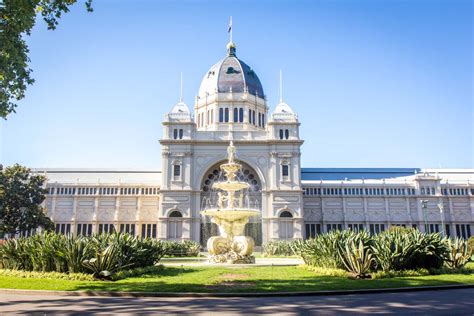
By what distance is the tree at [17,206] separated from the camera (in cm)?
4509

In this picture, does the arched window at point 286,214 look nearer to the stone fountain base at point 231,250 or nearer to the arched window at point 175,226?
the arched window at point 175,226

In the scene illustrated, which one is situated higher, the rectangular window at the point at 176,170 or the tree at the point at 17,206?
the rectangular window at the point at 176,170

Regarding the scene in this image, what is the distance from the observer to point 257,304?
11.6 m

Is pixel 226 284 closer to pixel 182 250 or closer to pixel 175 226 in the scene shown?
pixel 182 250

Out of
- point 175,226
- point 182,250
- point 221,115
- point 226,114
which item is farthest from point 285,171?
point 182,250

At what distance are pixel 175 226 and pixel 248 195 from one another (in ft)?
37.3

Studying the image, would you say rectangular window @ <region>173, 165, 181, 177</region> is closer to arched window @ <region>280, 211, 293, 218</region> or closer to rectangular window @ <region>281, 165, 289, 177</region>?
rectangular window @ <region>281, 165, 289, 177</region>

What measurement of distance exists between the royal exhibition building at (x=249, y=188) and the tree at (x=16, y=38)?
3701 centimetres

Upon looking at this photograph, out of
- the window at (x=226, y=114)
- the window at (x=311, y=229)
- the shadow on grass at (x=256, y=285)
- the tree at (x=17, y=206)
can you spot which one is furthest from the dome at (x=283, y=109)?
the shadow on grass at (x=256, y=285)

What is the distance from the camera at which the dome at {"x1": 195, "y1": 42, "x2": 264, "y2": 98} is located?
63.5m

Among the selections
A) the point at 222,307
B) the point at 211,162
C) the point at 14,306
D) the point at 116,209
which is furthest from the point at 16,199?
the point at 222,307

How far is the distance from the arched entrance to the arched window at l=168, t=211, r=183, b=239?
11.7ft

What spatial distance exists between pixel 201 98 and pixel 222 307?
56262 mm

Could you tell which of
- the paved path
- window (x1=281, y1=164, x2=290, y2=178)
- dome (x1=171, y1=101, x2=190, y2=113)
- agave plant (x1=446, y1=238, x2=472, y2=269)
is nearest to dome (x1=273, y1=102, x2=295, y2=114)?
window (x1=281, y1=164, x2=290, y2=178)
